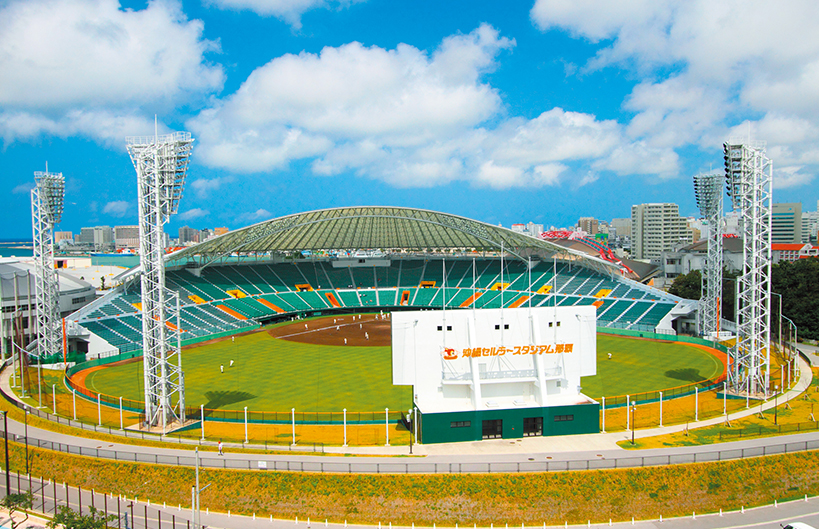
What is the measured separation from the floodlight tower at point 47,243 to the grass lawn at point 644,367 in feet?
156

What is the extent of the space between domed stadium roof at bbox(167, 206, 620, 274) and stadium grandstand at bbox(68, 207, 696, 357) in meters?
0.19

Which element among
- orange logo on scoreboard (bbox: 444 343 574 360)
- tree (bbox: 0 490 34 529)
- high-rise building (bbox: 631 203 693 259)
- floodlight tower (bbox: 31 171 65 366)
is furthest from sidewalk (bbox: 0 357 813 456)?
high-rise building (bbox: 631 203 693 259)

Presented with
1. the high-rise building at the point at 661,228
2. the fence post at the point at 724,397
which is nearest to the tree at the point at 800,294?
the fence post at the point at 724,397

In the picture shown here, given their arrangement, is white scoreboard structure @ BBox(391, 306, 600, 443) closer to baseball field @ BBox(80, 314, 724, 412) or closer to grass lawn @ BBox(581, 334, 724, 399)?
baseball field @ BBox(80, 314, 724, 412)

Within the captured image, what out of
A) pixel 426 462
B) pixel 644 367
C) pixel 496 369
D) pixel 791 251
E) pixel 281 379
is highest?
pixel 791 251

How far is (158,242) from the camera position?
105ft

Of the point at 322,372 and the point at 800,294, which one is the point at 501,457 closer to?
the point at 322,372

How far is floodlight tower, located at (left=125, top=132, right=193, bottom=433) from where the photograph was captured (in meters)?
31.8

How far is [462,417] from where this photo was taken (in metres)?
29.0

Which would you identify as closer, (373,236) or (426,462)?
(426,462)

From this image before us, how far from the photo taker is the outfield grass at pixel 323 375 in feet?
125

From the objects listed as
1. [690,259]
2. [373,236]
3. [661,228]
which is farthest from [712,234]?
[661,228]

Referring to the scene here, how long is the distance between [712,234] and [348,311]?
51.1 m

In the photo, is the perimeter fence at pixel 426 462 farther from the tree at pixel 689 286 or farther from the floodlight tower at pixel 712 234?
the tree at pixel 689 286
